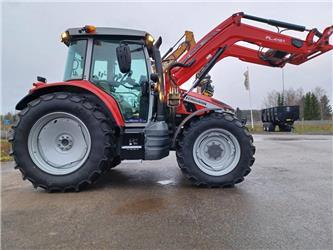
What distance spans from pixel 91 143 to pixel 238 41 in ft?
9.98

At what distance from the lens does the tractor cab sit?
12.2 feet

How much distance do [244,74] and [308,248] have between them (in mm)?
22940

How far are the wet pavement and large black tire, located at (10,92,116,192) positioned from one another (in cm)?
18

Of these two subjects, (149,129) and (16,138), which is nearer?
(16,138)

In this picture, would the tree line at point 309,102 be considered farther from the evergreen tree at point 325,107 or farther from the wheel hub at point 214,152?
the wheel hub at point 214,152

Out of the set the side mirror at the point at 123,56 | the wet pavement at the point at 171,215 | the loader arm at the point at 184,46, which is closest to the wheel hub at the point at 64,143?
the wet pavement at the point at 171,215

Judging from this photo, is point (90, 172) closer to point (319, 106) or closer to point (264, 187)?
point (264, 187)

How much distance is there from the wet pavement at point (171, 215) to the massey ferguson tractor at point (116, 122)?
33cm

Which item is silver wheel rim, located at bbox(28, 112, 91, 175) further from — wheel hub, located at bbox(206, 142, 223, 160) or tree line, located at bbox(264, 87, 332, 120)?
tree line, located at bbox(264, 87, 332, 120)

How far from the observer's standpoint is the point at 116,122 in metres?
3.52

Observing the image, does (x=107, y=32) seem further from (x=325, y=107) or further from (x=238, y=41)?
(x=325, y=107)

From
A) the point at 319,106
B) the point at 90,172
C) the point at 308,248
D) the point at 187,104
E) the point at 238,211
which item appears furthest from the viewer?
the point at 319,106

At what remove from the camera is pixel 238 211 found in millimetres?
2562

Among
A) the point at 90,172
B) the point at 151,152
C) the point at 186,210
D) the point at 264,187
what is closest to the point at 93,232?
the point at 186,210
